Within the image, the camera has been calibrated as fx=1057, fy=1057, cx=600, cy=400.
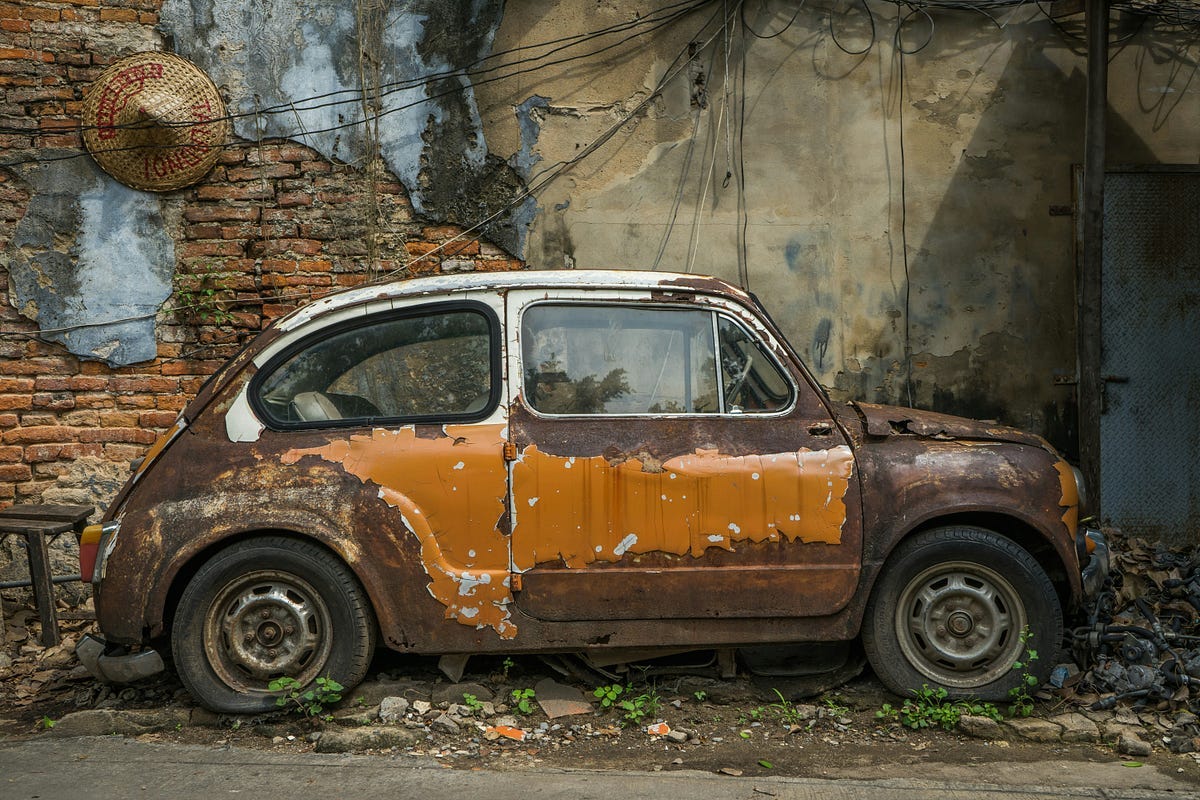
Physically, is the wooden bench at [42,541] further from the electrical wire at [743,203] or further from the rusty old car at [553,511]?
the electrical wire at [743,203]

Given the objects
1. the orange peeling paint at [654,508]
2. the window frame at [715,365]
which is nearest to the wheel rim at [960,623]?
the orange peeling paint at [654,508]

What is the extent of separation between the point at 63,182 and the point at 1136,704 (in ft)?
21.9

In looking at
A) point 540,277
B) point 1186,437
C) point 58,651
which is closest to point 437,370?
point 540,277

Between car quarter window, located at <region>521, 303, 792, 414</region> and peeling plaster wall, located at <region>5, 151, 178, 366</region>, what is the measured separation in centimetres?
340

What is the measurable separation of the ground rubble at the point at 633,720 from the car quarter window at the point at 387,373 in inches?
48.6

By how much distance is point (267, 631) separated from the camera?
4.48 metres

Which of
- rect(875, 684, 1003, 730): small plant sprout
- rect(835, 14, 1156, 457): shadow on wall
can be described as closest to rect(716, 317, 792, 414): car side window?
rect(875, 684, 1003, 730): small plant sprout

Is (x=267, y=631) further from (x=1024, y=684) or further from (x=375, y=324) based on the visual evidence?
(x=1024, y=684)

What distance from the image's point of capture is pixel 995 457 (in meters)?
4.62

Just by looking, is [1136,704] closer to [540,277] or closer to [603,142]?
[540,277]

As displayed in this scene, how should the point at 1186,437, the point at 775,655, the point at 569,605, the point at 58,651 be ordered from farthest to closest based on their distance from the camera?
the point at 1186,437, the point at 58,651, the point at 775,655, the point at 569,605

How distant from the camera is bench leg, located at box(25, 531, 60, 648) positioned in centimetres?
551

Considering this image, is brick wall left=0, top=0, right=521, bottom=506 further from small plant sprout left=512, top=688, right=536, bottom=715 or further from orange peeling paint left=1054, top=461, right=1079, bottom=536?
orange peeling paint left=1054, top=461, right=1079, bottom=536

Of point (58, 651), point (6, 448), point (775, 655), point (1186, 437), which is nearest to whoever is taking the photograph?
point (775, 655)
